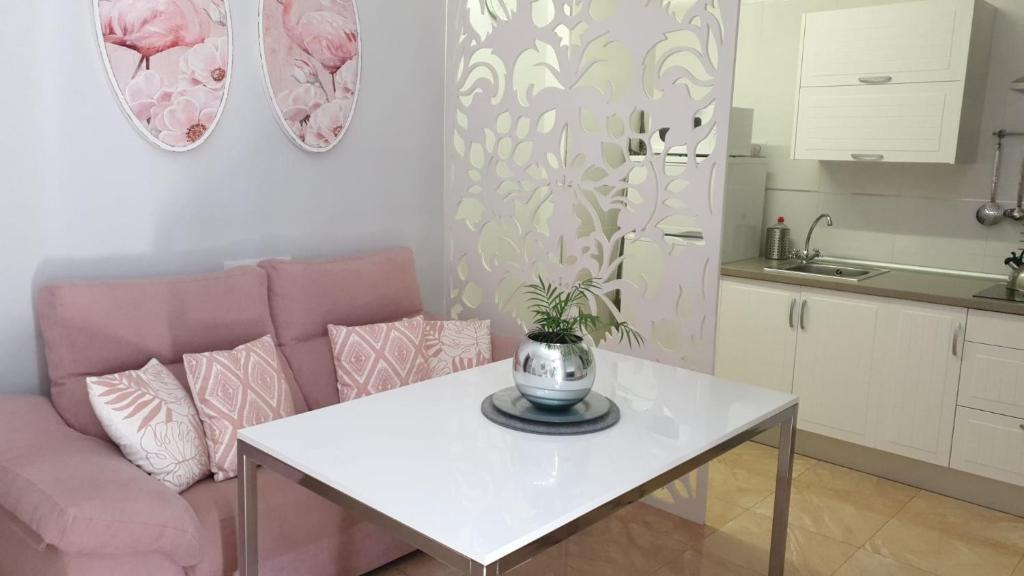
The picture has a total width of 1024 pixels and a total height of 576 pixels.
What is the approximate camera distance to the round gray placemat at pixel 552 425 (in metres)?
1.84

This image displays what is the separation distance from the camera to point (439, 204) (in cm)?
383

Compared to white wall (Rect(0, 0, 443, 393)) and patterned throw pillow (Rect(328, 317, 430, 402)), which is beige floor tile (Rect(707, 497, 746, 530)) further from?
white wall (Rect(0, 0, 443, 393))

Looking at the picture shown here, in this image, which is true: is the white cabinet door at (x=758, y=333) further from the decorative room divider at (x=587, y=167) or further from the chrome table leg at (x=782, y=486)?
the chrome table leg at (x=782, y=486)

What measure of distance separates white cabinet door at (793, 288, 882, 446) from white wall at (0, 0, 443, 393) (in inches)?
70.6

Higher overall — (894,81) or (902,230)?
(894,81)

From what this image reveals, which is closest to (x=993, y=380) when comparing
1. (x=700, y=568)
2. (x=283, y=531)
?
(x=700, y=568)

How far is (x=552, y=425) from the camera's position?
1.87 metres

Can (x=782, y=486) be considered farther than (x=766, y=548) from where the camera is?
No

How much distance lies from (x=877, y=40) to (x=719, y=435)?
8.34 feet

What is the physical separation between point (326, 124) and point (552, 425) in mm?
1912

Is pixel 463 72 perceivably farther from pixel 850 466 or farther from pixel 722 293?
pixel 850 466

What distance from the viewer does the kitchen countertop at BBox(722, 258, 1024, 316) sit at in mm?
3227

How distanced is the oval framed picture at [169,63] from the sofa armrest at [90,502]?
3.80 ft

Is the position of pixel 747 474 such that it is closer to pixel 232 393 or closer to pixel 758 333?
pixel 758 333
